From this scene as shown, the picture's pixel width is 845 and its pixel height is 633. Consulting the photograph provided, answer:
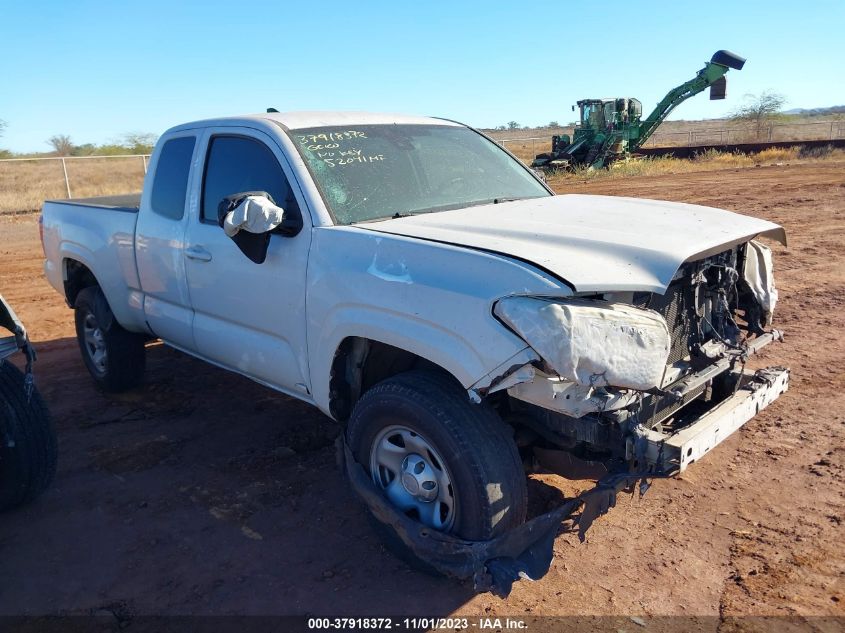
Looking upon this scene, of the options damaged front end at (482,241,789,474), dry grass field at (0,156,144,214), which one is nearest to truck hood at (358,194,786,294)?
damaged front end at (482,241,789,474)

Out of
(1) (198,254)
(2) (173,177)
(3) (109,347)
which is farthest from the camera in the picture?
(3) (109,347)

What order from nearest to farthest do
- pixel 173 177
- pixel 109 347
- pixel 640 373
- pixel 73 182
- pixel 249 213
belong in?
1. pixel 640 373
2. pixel 249 213
3. pixel 173 177
4. pixel 109 347
5. pixel 73 182

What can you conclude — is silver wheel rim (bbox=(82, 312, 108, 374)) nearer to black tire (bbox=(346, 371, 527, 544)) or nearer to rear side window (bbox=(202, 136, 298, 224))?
rear side window (bbox=(202, 136, 298, 224))

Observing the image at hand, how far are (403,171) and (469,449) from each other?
1884mm

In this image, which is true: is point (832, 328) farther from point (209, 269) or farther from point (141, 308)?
point (141, 308)

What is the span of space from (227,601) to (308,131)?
8.12 feet

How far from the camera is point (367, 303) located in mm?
3174

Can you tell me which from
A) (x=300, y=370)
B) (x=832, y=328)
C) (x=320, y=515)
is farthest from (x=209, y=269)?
(x=832, y=328)

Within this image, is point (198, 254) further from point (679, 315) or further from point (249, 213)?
point (679, 315)

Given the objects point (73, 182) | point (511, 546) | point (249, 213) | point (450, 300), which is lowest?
point (511, 546)

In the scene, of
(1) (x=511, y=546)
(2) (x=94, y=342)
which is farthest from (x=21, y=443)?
(1) (x=511, y=546)

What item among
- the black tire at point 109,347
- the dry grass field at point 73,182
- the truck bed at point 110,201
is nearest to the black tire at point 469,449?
the black tire at point 109,347

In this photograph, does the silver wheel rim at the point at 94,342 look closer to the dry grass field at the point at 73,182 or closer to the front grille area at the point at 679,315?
the front grille area at the point at 679,315

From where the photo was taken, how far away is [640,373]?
2623mm
